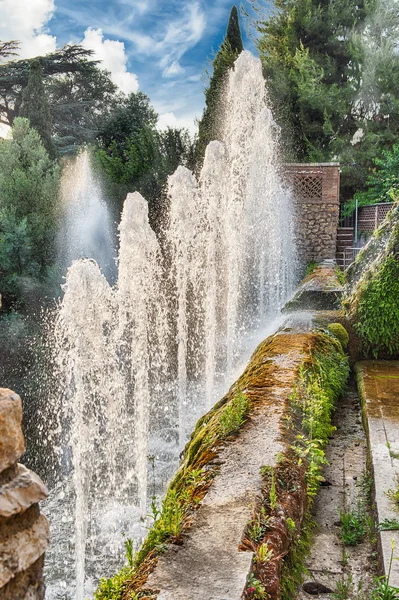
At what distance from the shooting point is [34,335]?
403 inches

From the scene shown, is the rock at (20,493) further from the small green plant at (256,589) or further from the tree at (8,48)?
the tree at (8,48)

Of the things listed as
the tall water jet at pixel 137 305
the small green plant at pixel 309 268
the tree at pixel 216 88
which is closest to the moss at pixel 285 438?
the tall water jet at pixel 137 305

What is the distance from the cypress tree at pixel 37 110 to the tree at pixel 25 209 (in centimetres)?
190

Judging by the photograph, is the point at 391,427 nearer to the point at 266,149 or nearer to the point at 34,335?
the point at 34,335

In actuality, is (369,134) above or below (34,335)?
above

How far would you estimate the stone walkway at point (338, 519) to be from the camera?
1.88 meters

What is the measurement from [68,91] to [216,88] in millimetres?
11344

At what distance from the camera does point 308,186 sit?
1366cm

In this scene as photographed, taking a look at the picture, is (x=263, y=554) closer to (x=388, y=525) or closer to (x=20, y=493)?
(x=388, y=525)

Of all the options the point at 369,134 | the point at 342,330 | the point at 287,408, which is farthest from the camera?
the point at 369,134

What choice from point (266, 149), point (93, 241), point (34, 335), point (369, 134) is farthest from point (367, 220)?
point (34, 335)

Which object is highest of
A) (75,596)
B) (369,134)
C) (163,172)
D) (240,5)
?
(240,5)

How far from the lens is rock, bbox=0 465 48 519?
928mm

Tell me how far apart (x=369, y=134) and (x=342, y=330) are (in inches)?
566
